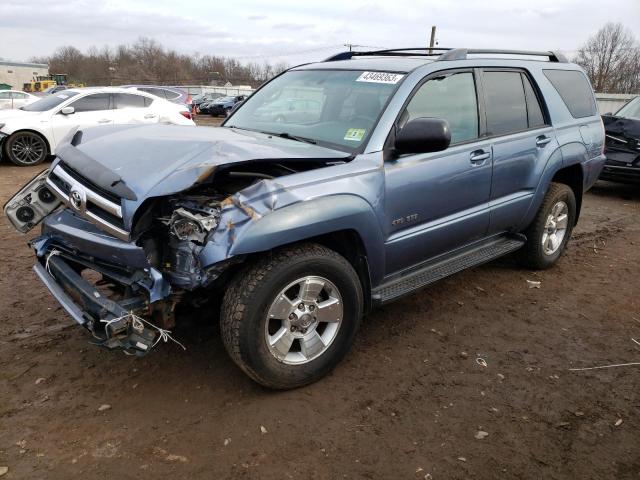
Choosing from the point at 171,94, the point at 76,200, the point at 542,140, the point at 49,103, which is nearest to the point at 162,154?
the point at 76,200

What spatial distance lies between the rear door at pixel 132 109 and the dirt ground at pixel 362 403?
24.1 feet

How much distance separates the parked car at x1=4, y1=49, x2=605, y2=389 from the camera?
2621 millimetres

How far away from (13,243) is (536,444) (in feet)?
17.4

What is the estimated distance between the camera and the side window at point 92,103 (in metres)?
10.5

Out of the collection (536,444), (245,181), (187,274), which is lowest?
(536,444)

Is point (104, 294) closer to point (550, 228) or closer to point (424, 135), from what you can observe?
point (424, 135)

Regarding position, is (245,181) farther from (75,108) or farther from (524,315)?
(75,108)

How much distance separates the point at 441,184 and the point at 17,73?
9185 cm

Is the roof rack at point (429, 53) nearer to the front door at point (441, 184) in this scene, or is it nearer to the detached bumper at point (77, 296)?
the front door at point (441, 184)

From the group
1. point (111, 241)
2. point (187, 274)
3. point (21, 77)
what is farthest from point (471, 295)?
point (21, 77)

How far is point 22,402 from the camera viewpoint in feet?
9.45

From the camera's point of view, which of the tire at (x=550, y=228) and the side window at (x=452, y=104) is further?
the tire at (x=550, y=228)

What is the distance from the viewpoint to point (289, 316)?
2.90 metres

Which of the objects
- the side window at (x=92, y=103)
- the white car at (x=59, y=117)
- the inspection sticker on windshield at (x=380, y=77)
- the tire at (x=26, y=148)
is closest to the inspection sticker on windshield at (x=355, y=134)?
the inspection sticker on windshield at (x=380, y=77)
